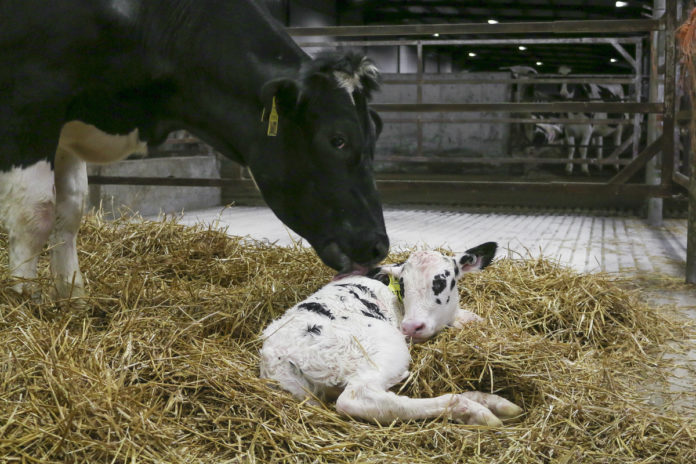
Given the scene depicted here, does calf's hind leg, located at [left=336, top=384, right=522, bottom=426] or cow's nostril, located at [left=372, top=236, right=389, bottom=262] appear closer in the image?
calf's hind leg, located at [left=336, top=384, right=522, bottom=426]

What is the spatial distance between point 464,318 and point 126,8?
187cm

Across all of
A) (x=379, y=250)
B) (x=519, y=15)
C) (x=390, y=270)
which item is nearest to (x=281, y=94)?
(x=379, y=250)

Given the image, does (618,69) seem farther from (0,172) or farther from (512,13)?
(0,172)

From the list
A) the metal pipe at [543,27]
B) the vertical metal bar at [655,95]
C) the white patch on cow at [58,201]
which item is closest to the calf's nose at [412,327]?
the white patch on cow at [58,201]

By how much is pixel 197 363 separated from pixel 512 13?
17.8m

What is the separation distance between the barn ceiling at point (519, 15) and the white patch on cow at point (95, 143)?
1250 cm

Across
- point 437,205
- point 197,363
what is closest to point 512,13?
point 437,205

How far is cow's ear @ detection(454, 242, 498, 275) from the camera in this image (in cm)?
295

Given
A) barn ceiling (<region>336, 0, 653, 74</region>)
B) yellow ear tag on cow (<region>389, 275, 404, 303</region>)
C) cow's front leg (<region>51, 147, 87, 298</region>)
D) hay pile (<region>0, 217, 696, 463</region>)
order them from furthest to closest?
barn ceiling (<region>336, 0, 653, 74</region>) < cow's front leg (<region>51, 147, 87, 298</region>) < yellow ear tag on cow (<region>389, 275, 404, 303</region>) < hay pile (<region>0, 217, 696, 463</region>)

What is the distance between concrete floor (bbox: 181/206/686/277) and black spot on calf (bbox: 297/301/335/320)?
1.89 metres

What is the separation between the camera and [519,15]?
18469mm

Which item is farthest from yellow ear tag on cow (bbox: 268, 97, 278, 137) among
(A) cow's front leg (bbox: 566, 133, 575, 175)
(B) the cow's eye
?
(A) cow's front leg (bbox: 566, 133, 575, 175)

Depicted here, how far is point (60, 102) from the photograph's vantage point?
279 cm

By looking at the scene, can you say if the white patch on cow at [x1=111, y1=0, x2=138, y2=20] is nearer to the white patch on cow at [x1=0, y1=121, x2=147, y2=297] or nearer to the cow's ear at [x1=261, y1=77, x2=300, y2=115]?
the white patch on cow at [x1=0, y1=121, x2=147, y2=297]
